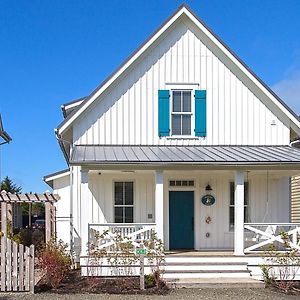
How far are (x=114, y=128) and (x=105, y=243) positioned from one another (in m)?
3.90

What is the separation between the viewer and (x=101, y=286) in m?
12.3

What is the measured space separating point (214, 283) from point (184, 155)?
4061mm

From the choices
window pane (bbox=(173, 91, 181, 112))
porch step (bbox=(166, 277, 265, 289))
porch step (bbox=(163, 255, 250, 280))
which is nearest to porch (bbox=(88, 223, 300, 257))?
porch step (bbox=(163, 255, 250, 280))

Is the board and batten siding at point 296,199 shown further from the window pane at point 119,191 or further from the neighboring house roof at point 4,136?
the neighboring house roof at point 4,136

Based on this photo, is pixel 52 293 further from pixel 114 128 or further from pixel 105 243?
pixel 114 128

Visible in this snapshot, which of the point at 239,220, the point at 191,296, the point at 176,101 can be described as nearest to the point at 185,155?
the point at 176,101

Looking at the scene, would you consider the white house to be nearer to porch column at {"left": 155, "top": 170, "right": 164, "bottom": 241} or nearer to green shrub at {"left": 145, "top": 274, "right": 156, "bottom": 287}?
porch column at {"left": 155, "top": 170, "right": 164, "bottom": 241}

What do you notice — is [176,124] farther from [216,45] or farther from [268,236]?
[268,236]

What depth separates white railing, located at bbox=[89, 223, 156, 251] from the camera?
13.8 m

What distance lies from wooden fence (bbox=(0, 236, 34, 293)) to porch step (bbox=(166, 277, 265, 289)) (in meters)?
3.74

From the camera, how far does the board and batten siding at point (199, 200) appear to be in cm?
1602

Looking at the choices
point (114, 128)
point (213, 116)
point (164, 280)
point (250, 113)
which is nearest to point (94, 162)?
point (114, 128)

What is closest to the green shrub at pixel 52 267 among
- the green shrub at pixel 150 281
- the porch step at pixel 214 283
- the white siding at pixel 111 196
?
the green shrub at pixel 150 281

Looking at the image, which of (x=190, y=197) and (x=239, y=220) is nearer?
(x=239, y=220)
